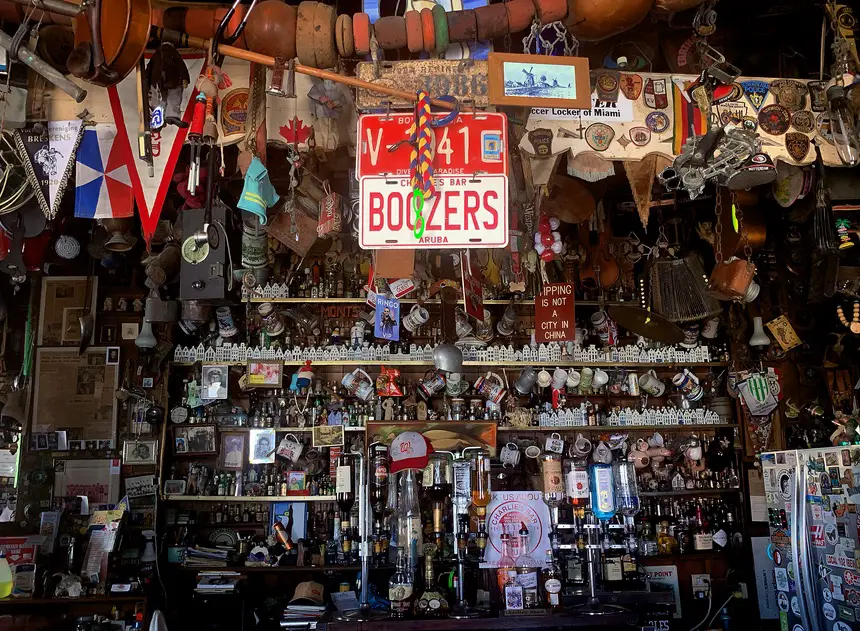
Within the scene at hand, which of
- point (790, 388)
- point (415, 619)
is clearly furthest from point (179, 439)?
point (790, 388)

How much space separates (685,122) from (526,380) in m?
2.79

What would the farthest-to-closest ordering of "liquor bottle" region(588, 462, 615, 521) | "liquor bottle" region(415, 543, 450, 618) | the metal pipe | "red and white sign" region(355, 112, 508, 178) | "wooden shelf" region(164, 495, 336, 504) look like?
"wooden shelf" region(164, 495, 336, 504) → "liquor bottle" region(588, 462, 615, 521) → "liquor bottle" region(415, 543, 450, 618) → "red and white sign" region(355, 112, 508, 178) → the metal pipe

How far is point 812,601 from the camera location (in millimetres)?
4488

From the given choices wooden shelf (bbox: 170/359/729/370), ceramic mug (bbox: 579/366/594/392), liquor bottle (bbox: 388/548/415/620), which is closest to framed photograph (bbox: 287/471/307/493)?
wooden shelf (bbox: 170/359/729/370)

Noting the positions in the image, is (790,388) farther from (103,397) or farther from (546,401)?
(103,397)

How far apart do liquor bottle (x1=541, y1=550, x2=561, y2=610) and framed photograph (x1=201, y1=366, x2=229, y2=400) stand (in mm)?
2935

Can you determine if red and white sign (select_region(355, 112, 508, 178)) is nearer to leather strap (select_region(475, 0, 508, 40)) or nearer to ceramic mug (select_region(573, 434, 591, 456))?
leather strap (select_region(475, 0, 508, 40))

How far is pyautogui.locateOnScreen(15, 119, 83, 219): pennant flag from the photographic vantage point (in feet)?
11.9

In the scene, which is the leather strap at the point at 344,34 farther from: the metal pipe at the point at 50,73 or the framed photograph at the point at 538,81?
the metal pipe at the point at 50,73

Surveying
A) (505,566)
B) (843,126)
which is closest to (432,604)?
(505,566)

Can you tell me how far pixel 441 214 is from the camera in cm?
321

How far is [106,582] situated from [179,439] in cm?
123

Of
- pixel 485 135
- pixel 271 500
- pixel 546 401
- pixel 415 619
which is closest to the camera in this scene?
pixel 485 135

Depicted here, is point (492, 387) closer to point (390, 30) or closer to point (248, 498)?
point (248, 498)
